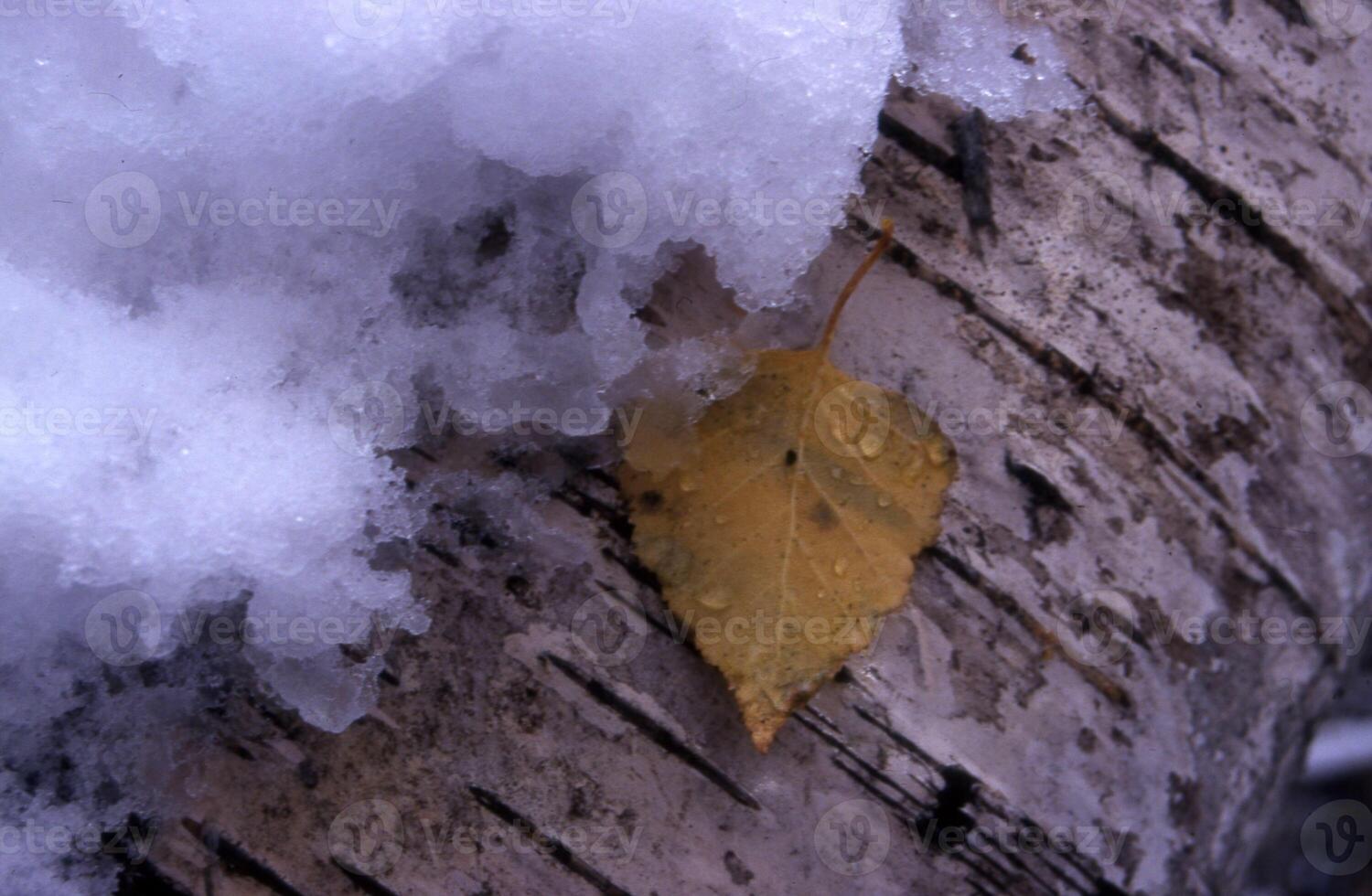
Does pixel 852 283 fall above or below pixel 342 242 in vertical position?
above

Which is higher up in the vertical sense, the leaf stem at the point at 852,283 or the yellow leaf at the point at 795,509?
the leaf stem at the point at 852,283

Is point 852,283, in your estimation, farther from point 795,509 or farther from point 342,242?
point 342,242

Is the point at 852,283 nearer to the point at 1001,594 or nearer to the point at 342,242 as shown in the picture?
the point at 1001,594

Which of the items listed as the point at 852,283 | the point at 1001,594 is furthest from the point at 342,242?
the point at 1001,594

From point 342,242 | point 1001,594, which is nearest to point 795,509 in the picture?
point 1001,594

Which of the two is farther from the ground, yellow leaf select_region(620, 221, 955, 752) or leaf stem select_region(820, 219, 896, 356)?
leaf stem select_region(820, 219, 896, 356)
